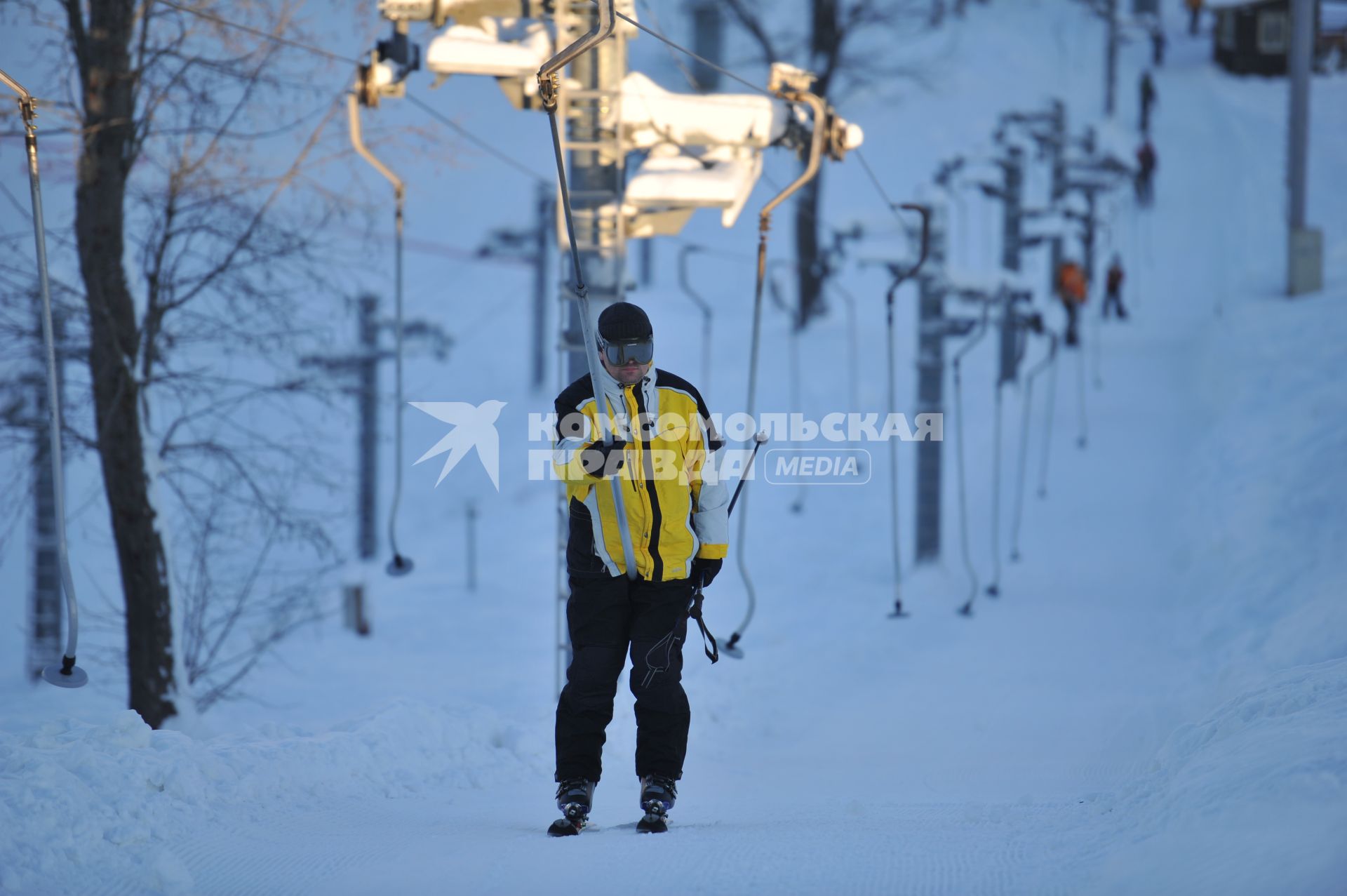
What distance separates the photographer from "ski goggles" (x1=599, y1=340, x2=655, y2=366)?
174 inches

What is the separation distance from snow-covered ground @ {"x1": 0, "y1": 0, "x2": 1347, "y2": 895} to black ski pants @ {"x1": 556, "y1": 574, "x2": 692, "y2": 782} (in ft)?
1.07

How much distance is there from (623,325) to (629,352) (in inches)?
3.6

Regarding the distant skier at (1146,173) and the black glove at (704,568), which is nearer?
the black glove at (704,568)

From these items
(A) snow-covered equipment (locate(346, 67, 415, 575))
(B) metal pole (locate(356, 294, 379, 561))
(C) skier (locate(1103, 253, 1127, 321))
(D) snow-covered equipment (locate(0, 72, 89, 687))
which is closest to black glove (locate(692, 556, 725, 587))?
(A) snow-covered equipment (locate(346, 67, 415, 575))

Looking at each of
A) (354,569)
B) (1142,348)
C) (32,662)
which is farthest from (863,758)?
(1142,348)

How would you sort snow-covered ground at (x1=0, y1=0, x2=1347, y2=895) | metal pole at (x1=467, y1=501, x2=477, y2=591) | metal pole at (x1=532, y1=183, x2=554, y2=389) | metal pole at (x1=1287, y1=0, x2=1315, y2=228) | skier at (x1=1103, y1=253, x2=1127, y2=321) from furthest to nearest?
Answer: metal pole at (x1=532, y1=183, x2=554, y2=389), skier at (x1=1103, y1=253, x2=1127, y2=321), metal pole at (x1=1287, y1=0, x2=1315, y2=228), metal pole at (x1=467, y1=501, x2=477, y2=591), snow-covered ground at (x1=0, y1=0, x2=1347, y2=895)

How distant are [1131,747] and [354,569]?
10075mm

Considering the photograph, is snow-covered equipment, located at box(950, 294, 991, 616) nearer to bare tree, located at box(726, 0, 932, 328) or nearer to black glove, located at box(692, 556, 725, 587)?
black glove, located at box(692, 556, 725, 587)

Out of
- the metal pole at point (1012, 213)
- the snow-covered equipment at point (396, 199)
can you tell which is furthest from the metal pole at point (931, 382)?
the snow-covered equipment at point (396, 199)

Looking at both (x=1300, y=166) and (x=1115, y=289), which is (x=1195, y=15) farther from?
(x=1300, y=166)

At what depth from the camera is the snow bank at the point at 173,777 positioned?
12.4ft

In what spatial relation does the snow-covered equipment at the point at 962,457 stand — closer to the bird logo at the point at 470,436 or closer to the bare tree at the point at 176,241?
the bare tree at the point at 176,241

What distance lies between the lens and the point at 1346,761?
3566mm

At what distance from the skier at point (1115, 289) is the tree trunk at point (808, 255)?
196 inches
